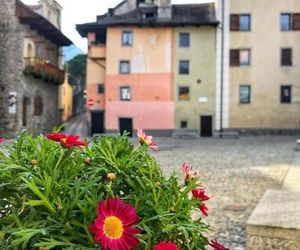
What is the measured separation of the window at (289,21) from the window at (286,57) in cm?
148

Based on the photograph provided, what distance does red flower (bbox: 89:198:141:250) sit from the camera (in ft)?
4.51

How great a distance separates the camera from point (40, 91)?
29500 millimetres

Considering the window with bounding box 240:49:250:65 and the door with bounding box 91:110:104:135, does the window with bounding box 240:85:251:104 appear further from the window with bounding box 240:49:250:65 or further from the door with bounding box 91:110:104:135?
the door with bounding box 91:110:104:135

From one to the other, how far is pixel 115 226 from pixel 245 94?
3106 centimetres

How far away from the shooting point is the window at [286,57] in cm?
3120

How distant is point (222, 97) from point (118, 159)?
3055 centimetres

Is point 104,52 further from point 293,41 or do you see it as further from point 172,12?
point 293,41

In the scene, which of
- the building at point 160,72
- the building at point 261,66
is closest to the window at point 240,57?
the building at point 261,66

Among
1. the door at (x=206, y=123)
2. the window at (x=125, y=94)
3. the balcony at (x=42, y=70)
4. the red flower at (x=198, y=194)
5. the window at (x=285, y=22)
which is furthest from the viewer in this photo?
the window at (x=125, y=94)

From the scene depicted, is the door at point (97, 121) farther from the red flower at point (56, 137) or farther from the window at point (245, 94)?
the red flower at point (56, 137)

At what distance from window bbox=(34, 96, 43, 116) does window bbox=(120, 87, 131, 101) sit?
5931 millimetres

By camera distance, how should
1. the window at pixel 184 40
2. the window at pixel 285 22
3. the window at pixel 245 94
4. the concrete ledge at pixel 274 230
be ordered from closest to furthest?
the concrete ledge at pixel 274 230 → the window at pixel 285 22 → the window at pixel 245 94 → the window at pixel 184 40

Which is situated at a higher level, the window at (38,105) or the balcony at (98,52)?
the balcony at (98,52)

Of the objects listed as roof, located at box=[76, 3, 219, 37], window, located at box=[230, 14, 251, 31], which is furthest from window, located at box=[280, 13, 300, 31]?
roof, located at box=[76, 3, 219, 37]
